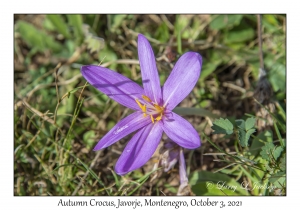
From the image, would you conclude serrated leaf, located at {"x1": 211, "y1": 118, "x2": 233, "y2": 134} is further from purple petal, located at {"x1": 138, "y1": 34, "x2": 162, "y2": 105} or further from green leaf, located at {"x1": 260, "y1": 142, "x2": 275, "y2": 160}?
purple petal, located at {"x1": 138, "y1": 34, "x2": 162, "y2": 105}

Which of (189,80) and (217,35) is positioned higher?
(217,35)

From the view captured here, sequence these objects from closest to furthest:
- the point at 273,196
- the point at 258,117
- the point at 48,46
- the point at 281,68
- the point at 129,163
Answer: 1. the point at 129,163
2. the point at 273,196
3. the point at 258,117
4. the point at 281,68
5. the point at 48,46

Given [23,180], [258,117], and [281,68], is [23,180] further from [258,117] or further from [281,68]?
[281,68]

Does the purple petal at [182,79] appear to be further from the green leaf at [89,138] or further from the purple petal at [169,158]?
the green leaf at [89,138]

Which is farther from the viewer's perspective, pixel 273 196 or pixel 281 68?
pixel 281 68

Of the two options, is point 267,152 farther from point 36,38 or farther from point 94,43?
point 36,38

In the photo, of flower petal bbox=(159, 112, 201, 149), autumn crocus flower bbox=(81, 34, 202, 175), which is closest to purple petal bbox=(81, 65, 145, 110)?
autumn crocus flower bbox=(81, 34, 202, 175)

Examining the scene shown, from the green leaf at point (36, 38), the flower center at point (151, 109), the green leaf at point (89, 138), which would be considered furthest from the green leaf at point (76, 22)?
the flower center at point (151, 109)

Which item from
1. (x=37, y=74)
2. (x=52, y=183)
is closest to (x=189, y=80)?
(x=52, y=183)
